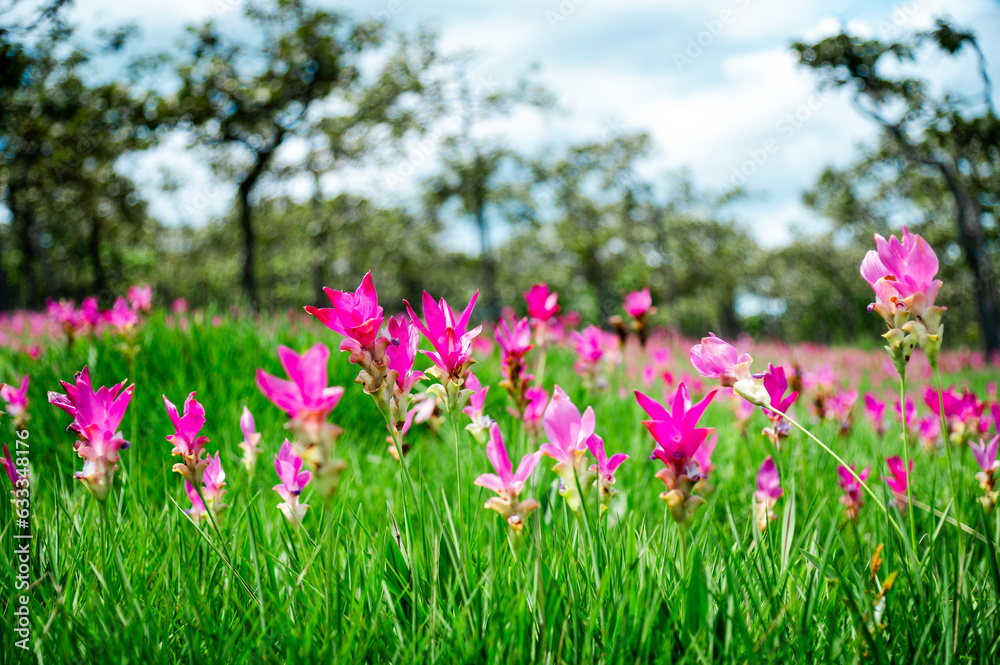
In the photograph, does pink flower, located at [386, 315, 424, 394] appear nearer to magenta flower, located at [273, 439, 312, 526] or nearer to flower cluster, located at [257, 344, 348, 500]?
flower cluster, located at [257, 344, 348, 500]

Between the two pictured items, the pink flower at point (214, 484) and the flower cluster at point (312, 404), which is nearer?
the flower cluster at point (312, 404)

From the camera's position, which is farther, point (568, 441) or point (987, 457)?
point (987, 457)

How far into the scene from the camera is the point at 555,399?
41.0 inches

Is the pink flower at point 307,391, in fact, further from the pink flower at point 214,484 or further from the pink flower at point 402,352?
the pink flower at point 214,484

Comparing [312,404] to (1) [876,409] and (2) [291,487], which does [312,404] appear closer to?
(2) [291,487]

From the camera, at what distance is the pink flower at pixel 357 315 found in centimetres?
93

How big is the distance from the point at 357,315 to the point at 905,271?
1032 millimetres

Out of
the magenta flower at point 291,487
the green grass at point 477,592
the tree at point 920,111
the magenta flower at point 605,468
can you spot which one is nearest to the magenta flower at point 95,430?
the green grass at point 477,592

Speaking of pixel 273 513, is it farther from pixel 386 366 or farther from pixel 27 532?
pixel 386 366

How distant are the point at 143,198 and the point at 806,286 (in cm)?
4786

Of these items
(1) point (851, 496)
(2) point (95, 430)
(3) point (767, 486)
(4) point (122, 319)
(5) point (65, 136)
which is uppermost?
(5) point (65, 136)

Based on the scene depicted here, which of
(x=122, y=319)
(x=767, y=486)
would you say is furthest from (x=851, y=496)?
(x=122, y=319)

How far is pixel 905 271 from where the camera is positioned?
1018 mm

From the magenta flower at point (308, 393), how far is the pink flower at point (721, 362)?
0.70 metres
